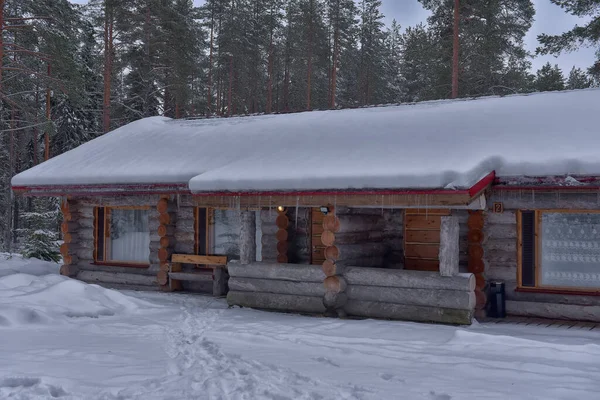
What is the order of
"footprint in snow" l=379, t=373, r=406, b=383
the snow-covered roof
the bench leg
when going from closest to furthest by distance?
"footprint in snow" l=379, t=373, r=406, b=383 < the snow-covered roof < the bench leg

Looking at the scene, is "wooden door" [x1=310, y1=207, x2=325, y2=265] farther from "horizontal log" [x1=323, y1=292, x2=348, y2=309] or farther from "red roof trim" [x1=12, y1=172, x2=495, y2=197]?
"red roof trim" [x1=12, y1=172, x2=495, y2=197]

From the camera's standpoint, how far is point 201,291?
13.4 metres

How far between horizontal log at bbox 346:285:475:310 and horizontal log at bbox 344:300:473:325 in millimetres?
67

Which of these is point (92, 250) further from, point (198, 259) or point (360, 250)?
point (360, 250)

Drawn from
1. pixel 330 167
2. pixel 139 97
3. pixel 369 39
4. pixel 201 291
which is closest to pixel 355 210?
pixel 330 167

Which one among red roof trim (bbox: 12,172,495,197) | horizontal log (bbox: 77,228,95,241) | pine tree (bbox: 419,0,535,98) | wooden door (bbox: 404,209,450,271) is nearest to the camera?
red roof trim (bbox: 12,172,495,197)

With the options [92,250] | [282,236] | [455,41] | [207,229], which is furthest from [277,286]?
[455,41]

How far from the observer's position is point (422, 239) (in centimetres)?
1183

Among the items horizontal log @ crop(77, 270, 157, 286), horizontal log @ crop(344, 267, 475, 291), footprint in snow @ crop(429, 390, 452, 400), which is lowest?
horizontal log @ crop(77, 270, 157, 286)

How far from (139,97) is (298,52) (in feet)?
28.3

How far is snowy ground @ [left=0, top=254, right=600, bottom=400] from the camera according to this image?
5723 millimetres

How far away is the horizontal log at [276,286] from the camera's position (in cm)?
1032

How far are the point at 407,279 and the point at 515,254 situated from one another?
2.26 m

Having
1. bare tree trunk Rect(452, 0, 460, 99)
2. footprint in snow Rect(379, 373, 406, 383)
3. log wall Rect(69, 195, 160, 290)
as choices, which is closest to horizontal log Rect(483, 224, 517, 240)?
footprint in snow Rect(379, 373, 406, 383)
